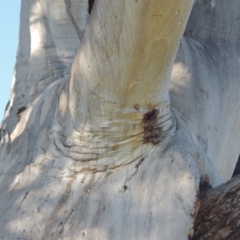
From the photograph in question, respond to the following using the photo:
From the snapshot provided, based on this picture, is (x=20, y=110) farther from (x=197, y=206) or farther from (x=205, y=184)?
(x=197, y=206)

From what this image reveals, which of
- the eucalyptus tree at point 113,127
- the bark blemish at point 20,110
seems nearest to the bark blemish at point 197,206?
the eucalyptus tree at point 113,127

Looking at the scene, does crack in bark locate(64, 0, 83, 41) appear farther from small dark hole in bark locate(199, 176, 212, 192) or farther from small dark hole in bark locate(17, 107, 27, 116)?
small dark hole in bark locate(199, 176, 212, 192)

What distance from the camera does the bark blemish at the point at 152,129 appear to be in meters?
2.35

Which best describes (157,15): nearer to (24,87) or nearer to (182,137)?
(182,137)

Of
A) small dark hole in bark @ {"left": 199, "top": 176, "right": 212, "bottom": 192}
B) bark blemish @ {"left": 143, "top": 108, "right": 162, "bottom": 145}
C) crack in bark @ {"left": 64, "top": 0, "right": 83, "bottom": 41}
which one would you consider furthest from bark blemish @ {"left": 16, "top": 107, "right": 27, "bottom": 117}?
small dark hole in bark @ {"left": 199, "top": 176, "right": 212, "bottom": 192}

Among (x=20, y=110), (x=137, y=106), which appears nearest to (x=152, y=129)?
(x=137, y=106)

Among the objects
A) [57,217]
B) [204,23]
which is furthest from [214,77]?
[57,217]

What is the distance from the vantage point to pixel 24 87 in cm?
294

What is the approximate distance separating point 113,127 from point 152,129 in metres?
0.13

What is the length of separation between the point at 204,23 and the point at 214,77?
12.4 inches

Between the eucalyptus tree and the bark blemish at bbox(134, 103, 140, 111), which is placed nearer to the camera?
the eucalyptus tree

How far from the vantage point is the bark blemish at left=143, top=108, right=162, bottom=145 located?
2.35 meters

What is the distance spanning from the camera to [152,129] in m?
2.39

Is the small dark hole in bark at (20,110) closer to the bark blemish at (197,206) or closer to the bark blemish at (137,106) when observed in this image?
the bark blemish at (137,106)
